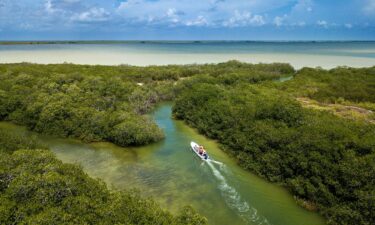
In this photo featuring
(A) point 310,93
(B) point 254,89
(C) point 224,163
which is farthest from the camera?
(A) point 310,93

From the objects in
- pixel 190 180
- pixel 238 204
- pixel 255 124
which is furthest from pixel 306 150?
pixel 190 180

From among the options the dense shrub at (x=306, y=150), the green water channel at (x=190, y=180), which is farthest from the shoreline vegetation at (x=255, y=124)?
the green water channel at (x=190, y=180)

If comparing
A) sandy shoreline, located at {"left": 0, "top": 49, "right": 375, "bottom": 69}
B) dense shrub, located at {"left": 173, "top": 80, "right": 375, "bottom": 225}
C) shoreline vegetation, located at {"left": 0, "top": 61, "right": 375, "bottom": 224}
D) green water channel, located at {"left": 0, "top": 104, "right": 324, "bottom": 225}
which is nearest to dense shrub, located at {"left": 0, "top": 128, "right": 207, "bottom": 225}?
shoreline vegetation, located at {"left": 0, "top": 61, "right": 375, "bottom": 224}

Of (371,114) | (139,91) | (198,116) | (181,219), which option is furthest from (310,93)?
(181,219)

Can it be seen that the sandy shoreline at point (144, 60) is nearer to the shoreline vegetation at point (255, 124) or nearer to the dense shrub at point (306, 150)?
the shoreline vegetation at point (255, 124)

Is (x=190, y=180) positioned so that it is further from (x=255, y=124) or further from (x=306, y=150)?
(x=306, y=150)

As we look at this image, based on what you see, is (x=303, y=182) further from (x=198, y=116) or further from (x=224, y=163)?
(x=198, y=116)
